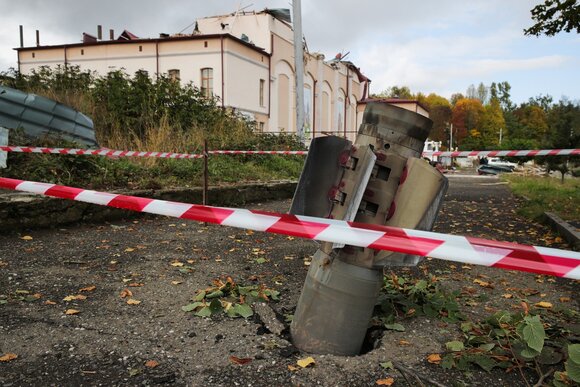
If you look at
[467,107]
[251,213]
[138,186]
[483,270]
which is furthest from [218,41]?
[467,107]

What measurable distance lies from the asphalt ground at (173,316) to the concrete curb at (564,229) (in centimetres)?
33

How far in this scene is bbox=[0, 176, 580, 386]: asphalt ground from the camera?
2553mm

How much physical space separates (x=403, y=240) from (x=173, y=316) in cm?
202

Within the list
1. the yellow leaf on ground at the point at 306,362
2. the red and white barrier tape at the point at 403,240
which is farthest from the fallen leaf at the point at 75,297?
the yellow leaf on ground at the point at 306,362

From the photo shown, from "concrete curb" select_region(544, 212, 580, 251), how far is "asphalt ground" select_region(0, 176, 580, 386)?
331 mm

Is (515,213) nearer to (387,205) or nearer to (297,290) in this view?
(297,290)

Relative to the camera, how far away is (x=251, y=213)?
2271 millimetres

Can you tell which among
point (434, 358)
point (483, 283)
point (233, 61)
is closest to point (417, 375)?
point (434, 358)

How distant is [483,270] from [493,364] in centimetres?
233

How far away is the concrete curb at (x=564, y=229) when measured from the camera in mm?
5578

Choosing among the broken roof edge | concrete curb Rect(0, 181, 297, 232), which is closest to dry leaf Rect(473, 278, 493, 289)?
concrete curb Rect(0, 181, 297, 232)

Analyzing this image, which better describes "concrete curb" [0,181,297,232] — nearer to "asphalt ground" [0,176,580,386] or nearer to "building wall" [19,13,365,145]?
"asphalt ground" [0,176,580,386]

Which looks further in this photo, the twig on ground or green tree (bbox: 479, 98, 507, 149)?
green tree (bbox: 479, 98, 507, 149)

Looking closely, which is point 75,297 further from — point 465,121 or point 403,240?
point 465,121
